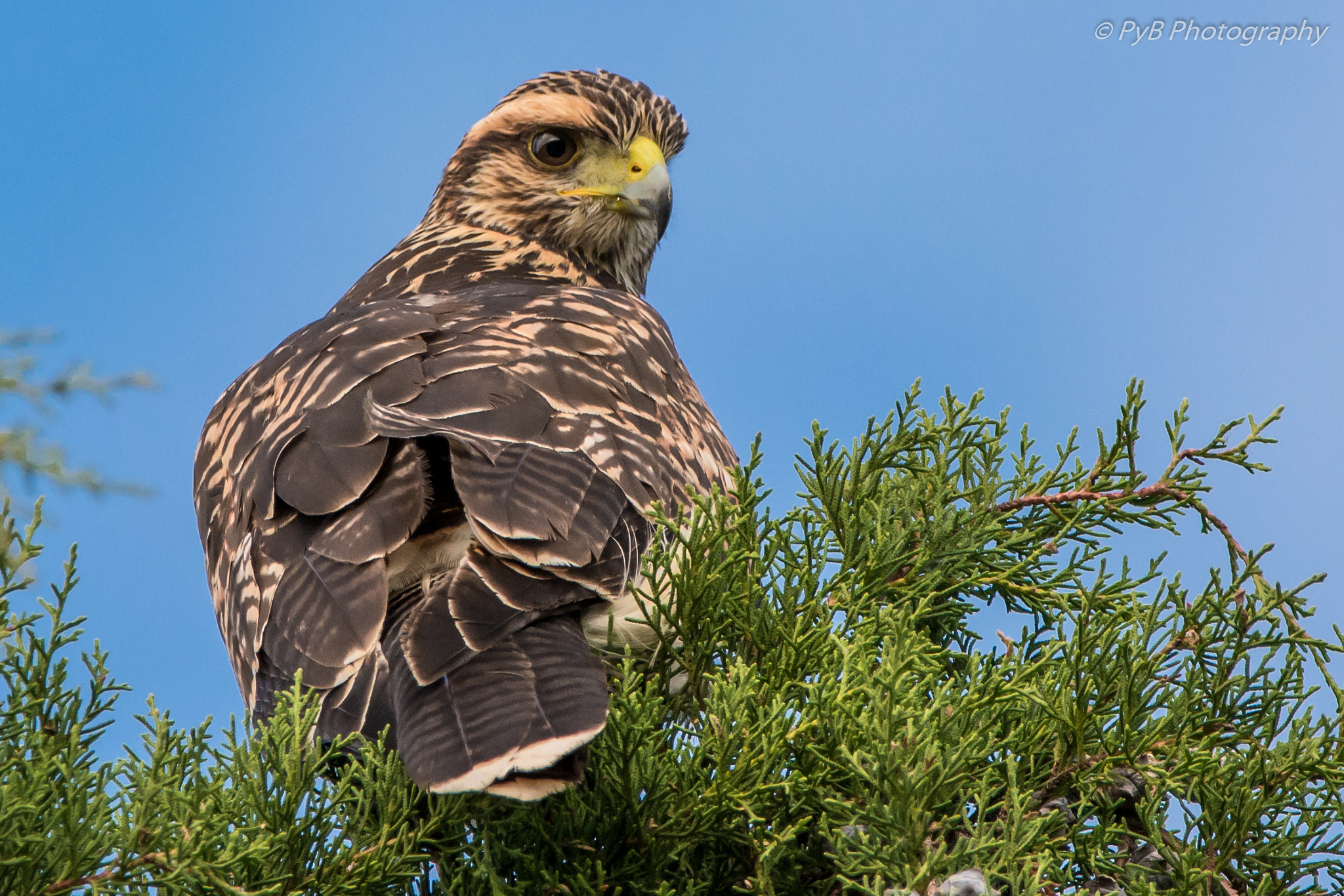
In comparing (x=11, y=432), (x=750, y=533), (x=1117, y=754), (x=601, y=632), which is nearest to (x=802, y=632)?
(x=750, y=533)

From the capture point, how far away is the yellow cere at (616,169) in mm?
4621

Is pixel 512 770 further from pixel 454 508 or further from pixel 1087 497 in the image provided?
pixel 1087 497

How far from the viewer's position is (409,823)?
2.14m

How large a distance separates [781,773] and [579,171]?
3.13 metres

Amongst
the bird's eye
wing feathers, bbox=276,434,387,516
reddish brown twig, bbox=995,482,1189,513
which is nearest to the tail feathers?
wing feathers, bbox=276,434,387,516

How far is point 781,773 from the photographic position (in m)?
2.08

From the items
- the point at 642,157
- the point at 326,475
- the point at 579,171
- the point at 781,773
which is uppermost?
the point at 579,171

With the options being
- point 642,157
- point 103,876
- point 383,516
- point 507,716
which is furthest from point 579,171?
point 103,876

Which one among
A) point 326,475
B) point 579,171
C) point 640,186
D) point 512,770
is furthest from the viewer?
point 579,171

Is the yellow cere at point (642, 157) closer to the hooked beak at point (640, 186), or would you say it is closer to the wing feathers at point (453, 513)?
the hooked beak at point (640, 186)

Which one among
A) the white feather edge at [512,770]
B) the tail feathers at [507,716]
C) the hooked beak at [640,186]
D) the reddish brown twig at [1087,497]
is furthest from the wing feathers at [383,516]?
the hooked beak at [640,186]

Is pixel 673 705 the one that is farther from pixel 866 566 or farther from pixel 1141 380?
pixel 1141 380

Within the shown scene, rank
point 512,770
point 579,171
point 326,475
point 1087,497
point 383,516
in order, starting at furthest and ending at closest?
1. point 579,171
2. point 1087,497
3. point 326,475
4. point 383,516
5. point 512,770

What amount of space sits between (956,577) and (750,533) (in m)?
0.70
